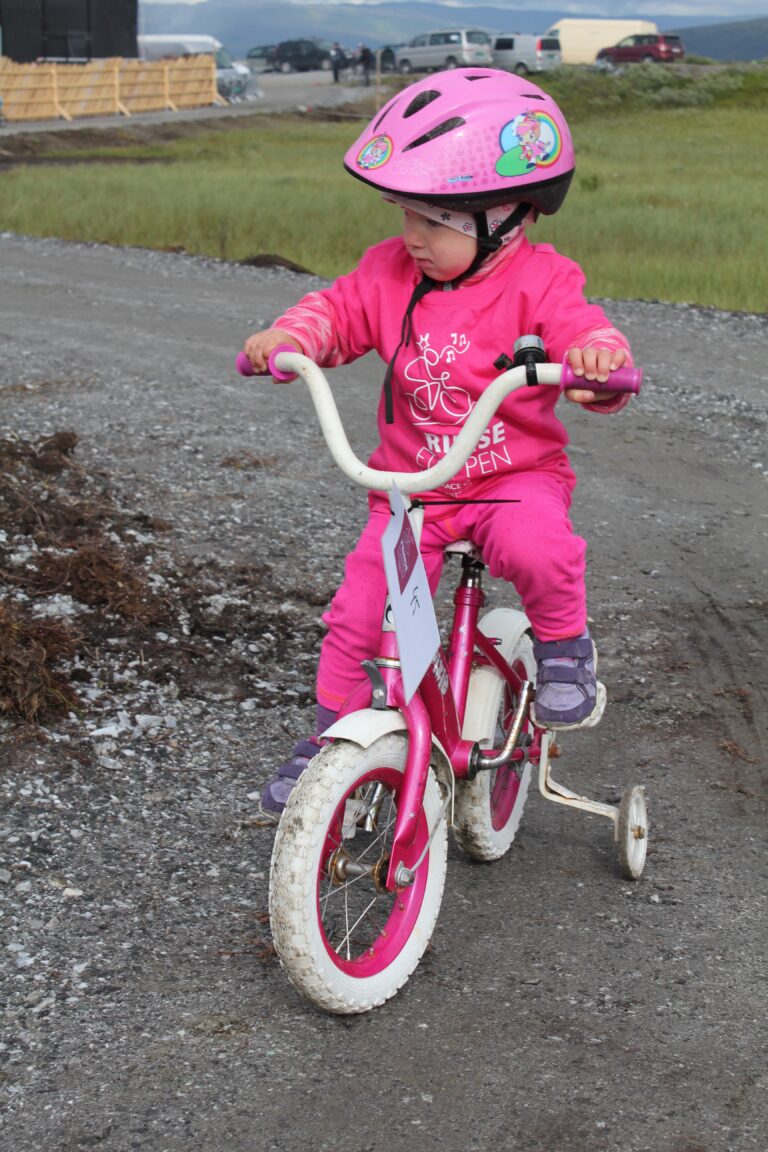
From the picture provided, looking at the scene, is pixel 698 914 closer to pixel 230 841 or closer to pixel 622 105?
pixel 230 841

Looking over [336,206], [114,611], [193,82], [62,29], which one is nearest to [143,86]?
[193,82]

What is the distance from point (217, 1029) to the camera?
9.80ft

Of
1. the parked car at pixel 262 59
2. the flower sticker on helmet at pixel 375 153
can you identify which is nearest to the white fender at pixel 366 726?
the flower sticker on helmet at pixel 375 153

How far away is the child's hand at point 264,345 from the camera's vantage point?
10.5ft

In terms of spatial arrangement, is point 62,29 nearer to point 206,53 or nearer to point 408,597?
point 206,53

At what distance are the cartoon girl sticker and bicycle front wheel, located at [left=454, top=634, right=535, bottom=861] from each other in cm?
121

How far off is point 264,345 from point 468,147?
0.62 meters

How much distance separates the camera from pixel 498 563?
10.6 feet

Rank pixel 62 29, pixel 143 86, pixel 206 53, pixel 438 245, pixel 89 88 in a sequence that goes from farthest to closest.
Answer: pixel 206 53 < pixel 62 29 < pixel 143 86 < pixel 89 88 < pixel 438 245

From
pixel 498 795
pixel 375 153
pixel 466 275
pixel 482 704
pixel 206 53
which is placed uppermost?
pixel 375 153

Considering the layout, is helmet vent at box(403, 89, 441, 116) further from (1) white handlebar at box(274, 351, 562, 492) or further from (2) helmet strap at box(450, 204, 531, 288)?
(1) white handlebar at box(274, 351, 562, 492)

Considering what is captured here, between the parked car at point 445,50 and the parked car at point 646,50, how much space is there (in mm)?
5572

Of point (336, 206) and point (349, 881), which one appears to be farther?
point (336, 206)

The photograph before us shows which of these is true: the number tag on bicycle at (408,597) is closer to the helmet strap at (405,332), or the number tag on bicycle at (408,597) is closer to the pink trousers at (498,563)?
the pink trousers at (498,563)
